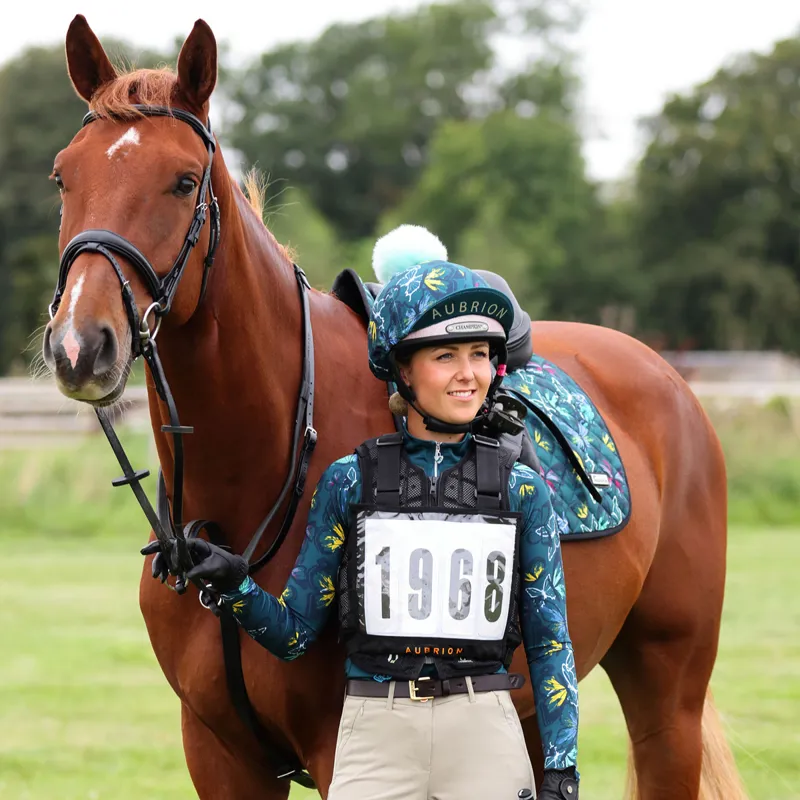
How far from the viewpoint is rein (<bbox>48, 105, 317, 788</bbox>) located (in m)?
2.47

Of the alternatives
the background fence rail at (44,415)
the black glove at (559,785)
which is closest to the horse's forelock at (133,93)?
the black glove at (559,785)

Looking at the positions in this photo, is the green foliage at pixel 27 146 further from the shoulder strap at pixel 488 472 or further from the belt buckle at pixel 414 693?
the belt buckle at pixel 414 693

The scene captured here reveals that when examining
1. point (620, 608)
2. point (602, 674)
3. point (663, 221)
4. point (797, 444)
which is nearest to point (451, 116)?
point (663, 221)

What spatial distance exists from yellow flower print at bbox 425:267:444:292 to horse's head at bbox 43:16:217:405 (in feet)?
1.63

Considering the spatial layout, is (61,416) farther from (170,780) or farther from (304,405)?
(304,405)

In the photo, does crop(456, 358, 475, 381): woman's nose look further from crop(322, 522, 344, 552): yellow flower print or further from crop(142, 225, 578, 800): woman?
crop(322, 522, 344, 552): yellow flower print

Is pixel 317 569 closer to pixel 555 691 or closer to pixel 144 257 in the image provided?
pixel 555 691

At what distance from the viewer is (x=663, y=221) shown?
156ft

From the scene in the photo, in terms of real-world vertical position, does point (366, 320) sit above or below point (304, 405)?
above

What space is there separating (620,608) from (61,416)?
1938 centimetres

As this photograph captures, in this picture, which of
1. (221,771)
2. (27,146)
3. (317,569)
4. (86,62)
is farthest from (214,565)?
(27,146)

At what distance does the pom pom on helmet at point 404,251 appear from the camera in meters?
3.63

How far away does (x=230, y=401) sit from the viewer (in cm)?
293

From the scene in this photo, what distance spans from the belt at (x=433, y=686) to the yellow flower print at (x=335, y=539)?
0.98 feet
